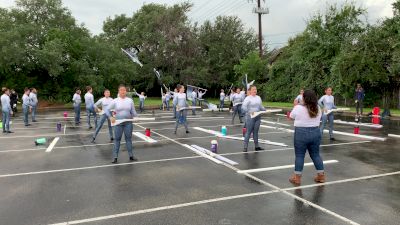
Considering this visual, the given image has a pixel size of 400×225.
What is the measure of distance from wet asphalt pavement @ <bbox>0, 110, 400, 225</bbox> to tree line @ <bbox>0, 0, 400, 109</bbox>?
1645cm

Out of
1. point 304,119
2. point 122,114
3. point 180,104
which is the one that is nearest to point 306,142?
point 304,119

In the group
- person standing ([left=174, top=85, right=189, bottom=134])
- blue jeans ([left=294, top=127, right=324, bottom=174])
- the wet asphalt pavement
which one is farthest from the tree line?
blue jeans ([left=294, top=127, right=324, bottom=174])

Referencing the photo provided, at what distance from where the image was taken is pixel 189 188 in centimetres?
684

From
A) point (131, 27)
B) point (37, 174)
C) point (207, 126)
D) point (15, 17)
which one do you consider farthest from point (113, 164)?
point (131, 27)

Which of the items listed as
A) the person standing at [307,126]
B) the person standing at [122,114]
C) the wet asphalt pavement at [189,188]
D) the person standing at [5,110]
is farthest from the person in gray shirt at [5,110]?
the person standing at [307,126]

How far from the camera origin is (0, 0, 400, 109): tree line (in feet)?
84.7

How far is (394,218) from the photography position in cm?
530

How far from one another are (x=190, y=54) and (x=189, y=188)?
44.4 m

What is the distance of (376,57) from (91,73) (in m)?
25.6

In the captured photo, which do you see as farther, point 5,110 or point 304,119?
point 5,110

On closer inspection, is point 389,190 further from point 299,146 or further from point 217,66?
point 217,66

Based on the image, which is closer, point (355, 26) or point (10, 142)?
point (10, 142)

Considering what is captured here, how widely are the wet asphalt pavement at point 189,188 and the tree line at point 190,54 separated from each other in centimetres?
1645

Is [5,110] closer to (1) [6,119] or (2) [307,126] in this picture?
(1) [6,119]
